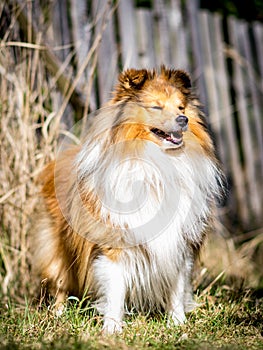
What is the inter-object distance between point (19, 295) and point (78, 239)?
2.82 feet

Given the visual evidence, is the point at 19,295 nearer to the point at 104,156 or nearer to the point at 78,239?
the point at 78,239

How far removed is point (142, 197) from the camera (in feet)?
10.8

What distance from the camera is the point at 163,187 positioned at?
3.34 m

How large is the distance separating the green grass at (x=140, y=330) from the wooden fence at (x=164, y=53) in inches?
66.5

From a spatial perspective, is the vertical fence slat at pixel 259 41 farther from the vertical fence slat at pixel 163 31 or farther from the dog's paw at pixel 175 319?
the dog's paw at pixel 175 319

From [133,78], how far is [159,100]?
204mm

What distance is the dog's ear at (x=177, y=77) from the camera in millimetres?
3555

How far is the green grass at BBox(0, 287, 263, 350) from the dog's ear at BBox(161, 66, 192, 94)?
138 cm

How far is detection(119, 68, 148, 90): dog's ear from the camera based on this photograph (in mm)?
3410

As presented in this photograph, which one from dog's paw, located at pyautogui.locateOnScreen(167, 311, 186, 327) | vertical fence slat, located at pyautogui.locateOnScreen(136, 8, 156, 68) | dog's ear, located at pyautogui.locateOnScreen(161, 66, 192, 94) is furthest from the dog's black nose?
vertical fence slat, located at pyautogui.locateOnScreen(136, 8, 156, 68)

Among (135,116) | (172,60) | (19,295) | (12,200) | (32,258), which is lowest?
(19,295)

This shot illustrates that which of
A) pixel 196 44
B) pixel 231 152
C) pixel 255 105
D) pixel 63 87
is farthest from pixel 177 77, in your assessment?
pixel 255 105

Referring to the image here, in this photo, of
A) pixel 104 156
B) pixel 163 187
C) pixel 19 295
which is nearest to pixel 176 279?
pixel 163 187

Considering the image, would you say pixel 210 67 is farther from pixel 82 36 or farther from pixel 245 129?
pixel 82 36
